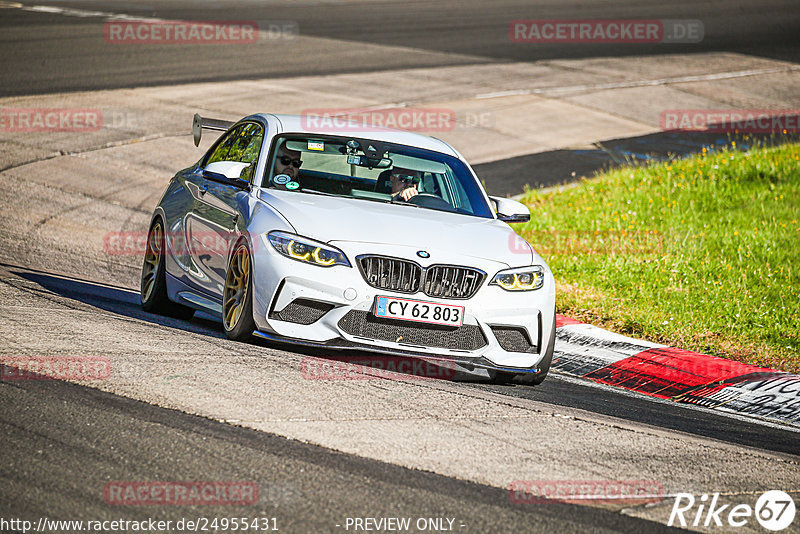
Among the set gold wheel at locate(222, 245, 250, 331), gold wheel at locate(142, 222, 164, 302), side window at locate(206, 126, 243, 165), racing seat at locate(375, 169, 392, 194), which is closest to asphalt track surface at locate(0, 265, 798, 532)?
gold wheel at locate(222, 245, 250, 331)

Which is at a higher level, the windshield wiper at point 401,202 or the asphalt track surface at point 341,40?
the asphalt track surface at point 341,40

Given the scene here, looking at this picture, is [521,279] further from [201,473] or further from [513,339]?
[201,473]

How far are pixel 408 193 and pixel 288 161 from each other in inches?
35.9

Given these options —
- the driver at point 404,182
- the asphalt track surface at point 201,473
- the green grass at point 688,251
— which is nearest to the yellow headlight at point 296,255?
the driver at point 404,182

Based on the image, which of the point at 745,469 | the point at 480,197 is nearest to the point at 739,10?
the point at 480,197

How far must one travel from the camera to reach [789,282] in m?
10.4

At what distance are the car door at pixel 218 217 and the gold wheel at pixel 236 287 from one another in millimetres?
159

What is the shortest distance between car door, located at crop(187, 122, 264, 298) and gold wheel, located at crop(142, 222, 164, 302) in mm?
671

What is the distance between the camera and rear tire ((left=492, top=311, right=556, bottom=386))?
691cm

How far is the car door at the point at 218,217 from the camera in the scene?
7172 mm

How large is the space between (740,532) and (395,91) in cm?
1858

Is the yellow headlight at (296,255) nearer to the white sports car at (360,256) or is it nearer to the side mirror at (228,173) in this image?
the white sports car at (360,256)

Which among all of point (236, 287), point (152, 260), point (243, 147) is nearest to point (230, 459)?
point (236, 287)

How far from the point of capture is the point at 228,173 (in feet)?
24.2
